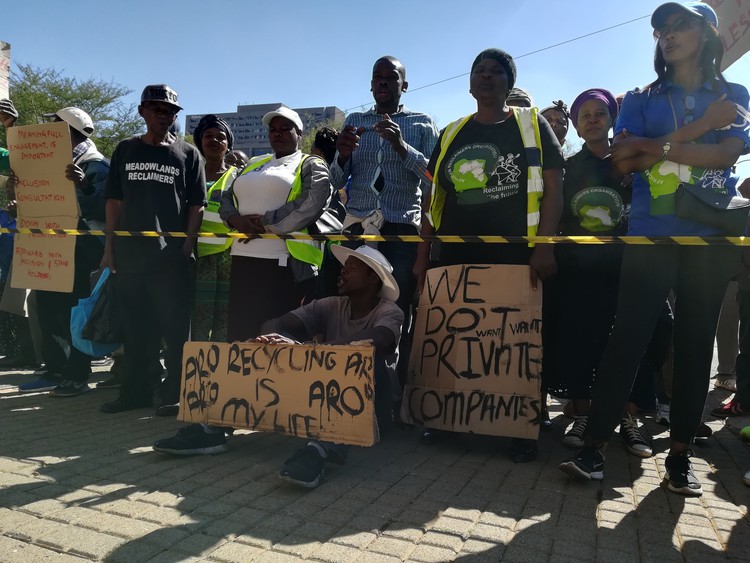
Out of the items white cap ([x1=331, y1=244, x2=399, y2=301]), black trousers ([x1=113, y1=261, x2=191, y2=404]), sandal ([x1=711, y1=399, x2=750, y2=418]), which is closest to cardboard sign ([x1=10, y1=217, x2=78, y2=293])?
black trousers ([x1=113, y1=261, x2=191, y2=404])

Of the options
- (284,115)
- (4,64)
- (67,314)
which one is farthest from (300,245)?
(4,64)

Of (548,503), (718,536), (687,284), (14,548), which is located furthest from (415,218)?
(14,548)

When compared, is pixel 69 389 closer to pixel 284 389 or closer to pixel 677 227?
pixel 284 389

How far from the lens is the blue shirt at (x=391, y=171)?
4.30 metres

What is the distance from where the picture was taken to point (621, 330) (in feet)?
9.95

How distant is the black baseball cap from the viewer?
4.61 m

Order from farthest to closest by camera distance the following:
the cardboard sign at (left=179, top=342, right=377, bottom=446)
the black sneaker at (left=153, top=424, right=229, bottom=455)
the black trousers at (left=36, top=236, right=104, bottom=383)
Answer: the black trousers at (left=36, top=236, right=104, bottom=383), the black sneaker at (left=153, top=424, right=229, bottom=455), the cardboard sign at (left=179, top=342, right=377, bottom=446)

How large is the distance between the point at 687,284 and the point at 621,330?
0.37 m

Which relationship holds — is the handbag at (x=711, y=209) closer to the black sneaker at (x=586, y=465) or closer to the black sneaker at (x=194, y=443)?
the black sneaker at (x=586, y=465)

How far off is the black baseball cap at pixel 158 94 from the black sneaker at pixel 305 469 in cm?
297

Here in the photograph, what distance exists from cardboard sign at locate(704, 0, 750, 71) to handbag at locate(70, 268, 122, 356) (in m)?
5.02

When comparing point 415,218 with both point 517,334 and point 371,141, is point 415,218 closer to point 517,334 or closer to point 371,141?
point 371,141

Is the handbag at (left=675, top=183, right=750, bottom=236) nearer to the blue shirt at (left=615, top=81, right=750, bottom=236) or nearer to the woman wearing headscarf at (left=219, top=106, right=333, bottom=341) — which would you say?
the blue shirt at (left=615, top=81, right=750, bottom=236)

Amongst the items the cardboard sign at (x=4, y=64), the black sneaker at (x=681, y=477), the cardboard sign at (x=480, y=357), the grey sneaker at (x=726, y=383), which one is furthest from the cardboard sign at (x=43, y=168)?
the grey sneaker at (x=726, y=383)
